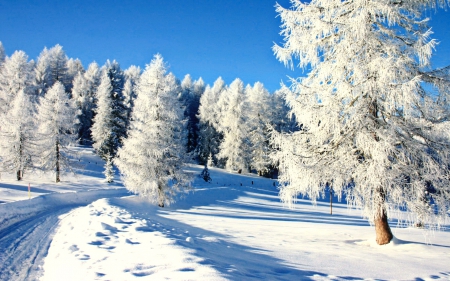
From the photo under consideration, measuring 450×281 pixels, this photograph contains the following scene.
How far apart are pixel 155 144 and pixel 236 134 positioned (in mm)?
25939

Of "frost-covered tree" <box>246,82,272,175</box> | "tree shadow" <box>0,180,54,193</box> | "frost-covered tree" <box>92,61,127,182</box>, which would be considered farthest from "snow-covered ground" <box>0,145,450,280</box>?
"frost-covered tree" <box>246,82,272,175</box>

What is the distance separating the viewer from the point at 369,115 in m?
8.30

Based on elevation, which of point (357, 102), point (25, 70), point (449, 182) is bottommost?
point (449, 182)

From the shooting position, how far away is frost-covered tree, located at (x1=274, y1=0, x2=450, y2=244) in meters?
7.77

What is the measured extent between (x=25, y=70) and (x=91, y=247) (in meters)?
Result: 52.2

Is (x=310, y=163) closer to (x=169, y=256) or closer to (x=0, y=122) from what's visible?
(x=169, y=256)

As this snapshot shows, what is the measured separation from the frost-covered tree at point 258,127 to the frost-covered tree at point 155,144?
79.3 ft

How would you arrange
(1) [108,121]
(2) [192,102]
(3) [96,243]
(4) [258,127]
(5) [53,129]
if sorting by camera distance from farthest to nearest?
(2) [192,102] < (4) [258,127] < (1) [108,121] < (5) [53,129] < (3) [96,243]

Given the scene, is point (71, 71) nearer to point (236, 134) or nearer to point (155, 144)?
point (236, 134)

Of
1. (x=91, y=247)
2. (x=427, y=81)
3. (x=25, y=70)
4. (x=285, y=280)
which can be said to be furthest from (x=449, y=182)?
(x=25, y=70)

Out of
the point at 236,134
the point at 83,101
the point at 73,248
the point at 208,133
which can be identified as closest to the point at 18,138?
the point at 83,101

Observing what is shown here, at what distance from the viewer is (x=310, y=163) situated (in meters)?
9.12

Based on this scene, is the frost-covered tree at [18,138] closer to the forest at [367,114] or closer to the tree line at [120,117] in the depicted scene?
the tree line at [120,117]

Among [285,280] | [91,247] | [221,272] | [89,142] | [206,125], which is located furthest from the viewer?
[89,142]
